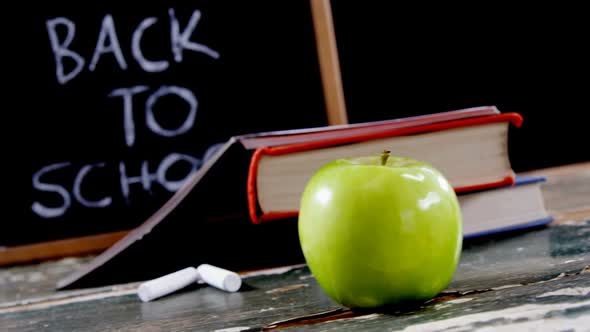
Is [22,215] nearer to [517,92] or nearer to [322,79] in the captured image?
[322,79]

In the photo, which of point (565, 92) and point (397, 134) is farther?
point (565, 92)

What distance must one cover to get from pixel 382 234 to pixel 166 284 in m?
0.31

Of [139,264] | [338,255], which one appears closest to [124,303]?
[139,264]

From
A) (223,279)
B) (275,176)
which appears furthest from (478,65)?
(223,279)

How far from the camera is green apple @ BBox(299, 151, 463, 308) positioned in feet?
1.73

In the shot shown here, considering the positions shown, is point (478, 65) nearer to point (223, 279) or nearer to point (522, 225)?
point (522, 225)

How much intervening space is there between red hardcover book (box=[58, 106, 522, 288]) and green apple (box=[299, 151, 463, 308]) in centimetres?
20

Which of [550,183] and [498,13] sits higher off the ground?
[498,13]

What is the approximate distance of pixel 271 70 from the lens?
1.14 metres

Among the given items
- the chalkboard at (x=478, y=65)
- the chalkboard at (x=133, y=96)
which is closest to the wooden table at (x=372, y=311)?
the chalkboard at (x=133, y=96)

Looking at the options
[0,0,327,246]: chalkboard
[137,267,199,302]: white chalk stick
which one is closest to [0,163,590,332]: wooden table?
[137,267,199,302]: white chalk stick

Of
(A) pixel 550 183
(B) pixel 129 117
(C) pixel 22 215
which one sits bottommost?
(A) pixel 550 183

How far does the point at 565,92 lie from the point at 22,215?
108 centimetres

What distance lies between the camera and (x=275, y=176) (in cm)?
76
